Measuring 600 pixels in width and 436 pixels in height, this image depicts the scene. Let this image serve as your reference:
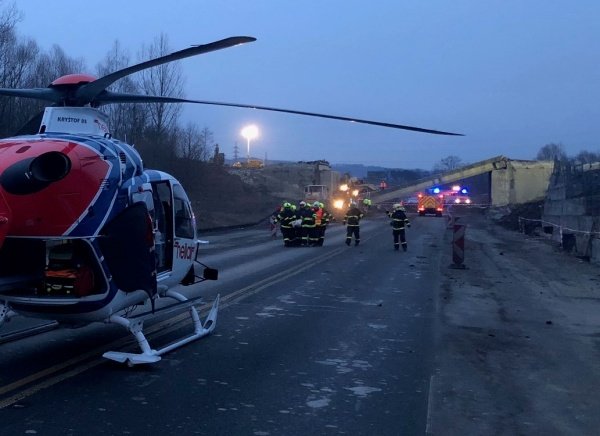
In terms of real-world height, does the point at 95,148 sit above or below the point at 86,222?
above

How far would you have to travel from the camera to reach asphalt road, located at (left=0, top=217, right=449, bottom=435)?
234 inches

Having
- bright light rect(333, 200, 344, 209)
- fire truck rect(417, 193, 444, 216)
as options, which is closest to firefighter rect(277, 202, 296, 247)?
bright light rect(333, 200, 344, 209)

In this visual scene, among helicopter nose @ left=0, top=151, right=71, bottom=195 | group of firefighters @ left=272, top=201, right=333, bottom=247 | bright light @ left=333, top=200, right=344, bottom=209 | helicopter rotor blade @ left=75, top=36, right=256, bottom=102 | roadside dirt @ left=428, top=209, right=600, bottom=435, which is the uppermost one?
helicopter rotor blade @ left=75, top=36, right=256, bottom=102

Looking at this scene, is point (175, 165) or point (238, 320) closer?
point (238, 320)

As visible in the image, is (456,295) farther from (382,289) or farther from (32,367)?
(32,367)

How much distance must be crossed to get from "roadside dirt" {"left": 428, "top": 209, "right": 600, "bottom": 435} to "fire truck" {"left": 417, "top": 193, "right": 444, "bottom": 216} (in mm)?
44708

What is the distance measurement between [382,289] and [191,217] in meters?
6.50

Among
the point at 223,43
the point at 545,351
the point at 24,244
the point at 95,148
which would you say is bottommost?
the point at 545,351

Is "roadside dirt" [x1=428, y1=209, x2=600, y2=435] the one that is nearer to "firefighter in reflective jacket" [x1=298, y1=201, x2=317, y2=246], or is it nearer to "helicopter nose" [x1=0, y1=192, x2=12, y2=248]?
"helicopter nose" [x1=0, y1=192, x2=12, y2=248]

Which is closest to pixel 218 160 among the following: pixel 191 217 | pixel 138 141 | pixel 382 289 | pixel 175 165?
pixel 175 165

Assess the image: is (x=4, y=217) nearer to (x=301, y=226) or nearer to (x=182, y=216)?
(x=182, y=216)

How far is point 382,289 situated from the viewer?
15016mm

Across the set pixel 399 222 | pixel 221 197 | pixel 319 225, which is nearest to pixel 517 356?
pixel 399 222

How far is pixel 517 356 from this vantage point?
29.3 ft
